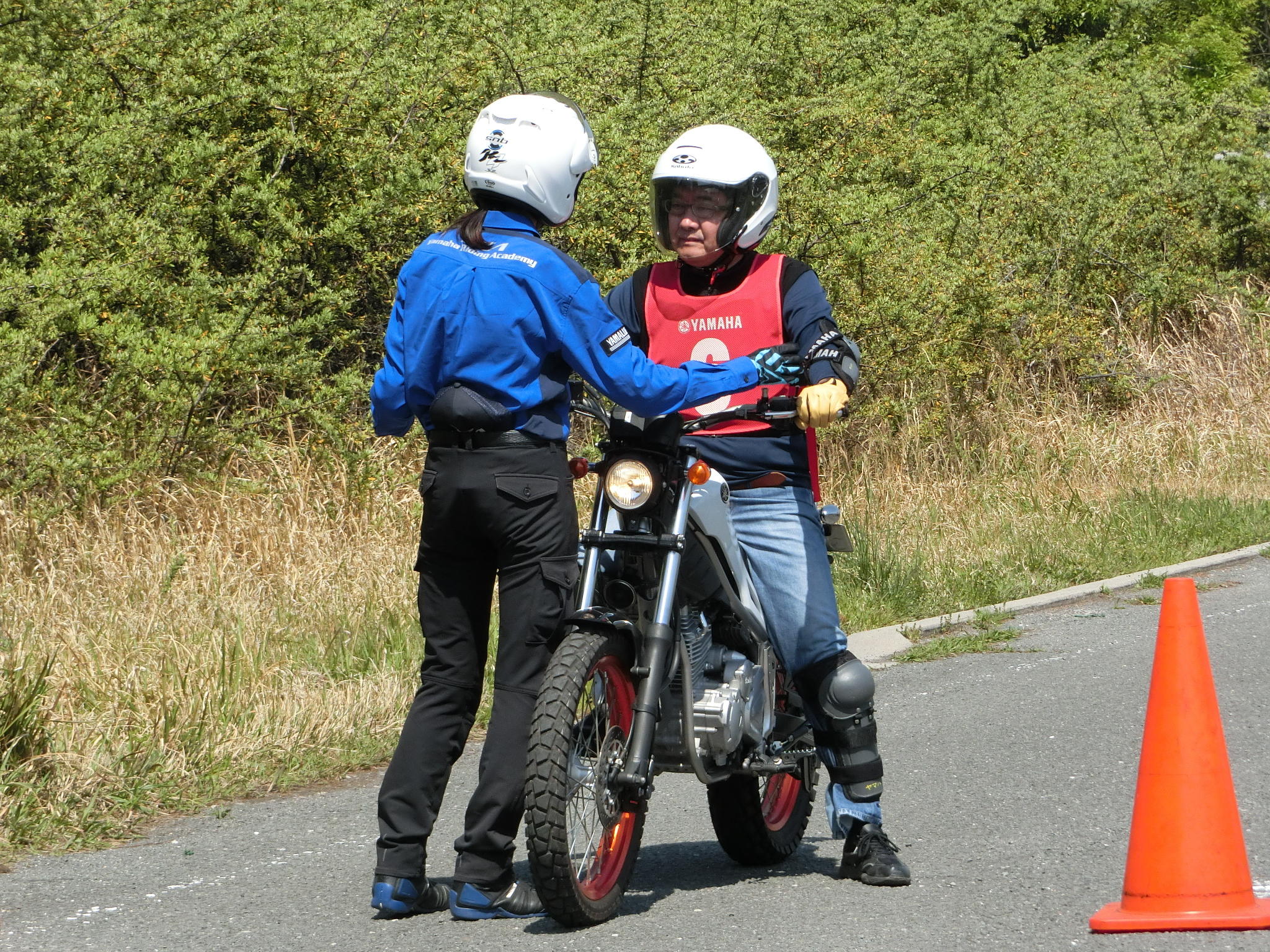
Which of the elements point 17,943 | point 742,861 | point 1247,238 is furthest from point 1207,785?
point 1247,238

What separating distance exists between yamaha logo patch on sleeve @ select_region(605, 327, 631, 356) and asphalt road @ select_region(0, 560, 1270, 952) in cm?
146

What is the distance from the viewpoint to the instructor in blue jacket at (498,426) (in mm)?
4289

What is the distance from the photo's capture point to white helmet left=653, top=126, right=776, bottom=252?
4738mm

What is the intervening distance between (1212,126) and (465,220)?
61.2 ft

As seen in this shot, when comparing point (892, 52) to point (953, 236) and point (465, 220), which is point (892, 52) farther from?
point (465, 220)

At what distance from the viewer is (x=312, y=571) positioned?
345 inches

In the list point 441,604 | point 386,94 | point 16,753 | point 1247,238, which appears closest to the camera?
point 441,604

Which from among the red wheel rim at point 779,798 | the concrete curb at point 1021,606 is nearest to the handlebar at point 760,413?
the red wheel rim at point 779,798

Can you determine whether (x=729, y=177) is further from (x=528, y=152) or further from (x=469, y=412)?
(x=469, y=412)

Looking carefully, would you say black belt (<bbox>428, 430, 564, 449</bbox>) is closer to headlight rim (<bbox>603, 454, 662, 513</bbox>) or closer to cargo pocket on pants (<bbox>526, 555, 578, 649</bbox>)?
headlight rim (<bbox>603, 454, 662, 513</bbox>)

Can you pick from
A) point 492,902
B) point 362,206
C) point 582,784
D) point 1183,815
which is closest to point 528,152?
point 582,784

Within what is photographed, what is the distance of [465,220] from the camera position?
14.3 ft

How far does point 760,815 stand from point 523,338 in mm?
1610

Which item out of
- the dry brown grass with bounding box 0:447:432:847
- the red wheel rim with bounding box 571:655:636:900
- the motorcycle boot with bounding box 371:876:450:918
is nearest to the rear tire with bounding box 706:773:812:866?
the red wheel rim with bounding box 571:655:636:900
